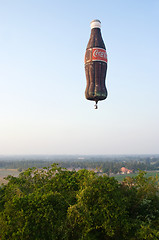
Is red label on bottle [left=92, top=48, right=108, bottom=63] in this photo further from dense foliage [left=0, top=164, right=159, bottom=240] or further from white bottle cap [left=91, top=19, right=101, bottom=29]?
dense foliage [left=0, top=164, right=159, bottom=240]

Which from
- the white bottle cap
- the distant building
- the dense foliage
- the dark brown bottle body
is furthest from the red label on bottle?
the distant building

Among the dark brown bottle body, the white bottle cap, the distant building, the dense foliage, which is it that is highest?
the white bottle cap

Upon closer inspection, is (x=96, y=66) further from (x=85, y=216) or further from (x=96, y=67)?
(x=85, y=216)

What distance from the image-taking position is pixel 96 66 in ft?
53.3

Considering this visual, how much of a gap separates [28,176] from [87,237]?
824cm

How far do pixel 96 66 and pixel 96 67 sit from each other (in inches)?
2.9

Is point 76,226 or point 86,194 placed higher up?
point 86,194

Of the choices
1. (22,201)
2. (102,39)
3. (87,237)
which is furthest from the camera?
(102,39)

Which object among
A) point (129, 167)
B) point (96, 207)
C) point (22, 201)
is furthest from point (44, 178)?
point (129, 167)

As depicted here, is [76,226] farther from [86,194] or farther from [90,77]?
[90,77]

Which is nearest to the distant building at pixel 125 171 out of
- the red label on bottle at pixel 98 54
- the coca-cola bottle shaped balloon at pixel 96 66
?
the coca-cola bottle shaped balloon at pixel 96 66

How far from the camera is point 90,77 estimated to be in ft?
52.9

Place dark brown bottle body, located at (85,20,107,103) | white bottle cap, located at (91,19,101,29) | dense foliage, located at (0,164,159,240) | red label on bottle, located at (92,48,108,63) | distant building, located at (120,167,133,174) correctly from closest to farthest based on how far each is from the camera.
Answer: dense foliage, located at (0,164,159,240), dark brown bottle body, located at (85,20,107,103), red label on bottle, located at (92,48,108,63), white bottle cap, located at (91,19,101,29), distant building, located at (120,167,133,174)

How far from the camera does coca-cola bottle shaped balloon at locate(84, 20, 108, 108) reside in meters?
15.8
